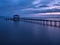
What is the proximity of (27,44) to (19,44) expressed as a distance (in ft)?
0.96

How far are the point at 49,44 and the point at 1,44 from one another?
177 centimetres

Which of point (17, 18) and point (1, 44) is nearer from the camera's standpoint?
point (1, 44)

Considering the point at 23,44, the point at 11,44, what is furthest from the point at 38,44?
the point at 11,44

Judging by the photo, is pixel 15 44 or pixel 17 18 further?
pixel 17 18

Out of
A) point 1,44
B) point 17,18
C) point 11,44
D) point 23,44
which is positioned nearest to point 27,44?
point 23,44

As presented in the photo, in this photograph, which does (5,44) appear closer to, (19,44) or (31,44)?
(19,44)

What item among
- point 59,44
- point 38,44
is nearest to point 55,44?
point 59,44

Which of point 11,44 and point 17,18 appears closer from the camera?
point 11,44

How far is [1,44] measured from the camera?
499 centimetres

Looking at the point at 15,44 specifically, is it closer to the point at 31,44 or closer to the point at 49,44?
the point at 31,44

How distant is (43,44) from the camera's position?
509 centimetres

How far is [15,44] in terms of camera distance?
196 inches

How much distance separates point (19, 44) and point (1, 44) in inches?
25.9

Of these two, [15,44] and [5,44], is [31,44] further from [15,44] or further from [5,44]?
[5,44]
